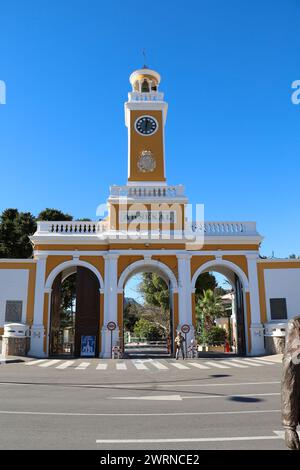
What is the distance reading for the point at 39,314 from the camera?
23531 millimetres

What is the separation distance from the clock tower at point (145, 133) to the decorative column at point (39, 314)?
8.06 metres

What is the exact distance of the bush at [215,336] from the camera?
3453 centimetres

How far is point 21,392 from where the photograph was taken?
10.2 m

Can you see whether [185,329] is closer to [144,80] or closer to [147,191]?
[147,191]

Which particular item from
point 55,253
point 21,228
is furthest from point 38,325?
point 21,228

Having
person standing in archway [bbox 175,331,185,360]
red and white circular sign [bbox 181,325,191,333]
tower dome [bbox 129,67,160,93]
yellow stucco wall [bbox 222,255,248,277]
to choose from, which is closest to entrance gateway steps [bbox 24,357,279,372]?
person standing in archway [bbox 175,331,185,360]

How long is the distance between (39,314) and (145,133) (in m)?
14.1

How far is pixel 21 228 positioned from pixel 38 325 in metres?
16.6

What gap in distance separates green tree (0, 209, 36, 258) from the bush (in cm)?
1766

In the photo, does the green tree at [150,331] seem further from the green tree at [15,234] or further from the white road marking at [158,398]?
the white road marking at [158,398]

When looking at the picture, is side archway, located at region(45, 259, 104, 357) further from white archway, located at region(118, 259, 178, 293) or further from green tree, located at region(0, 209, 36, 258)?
green tree, located at region(0, 209, 36, 258)
